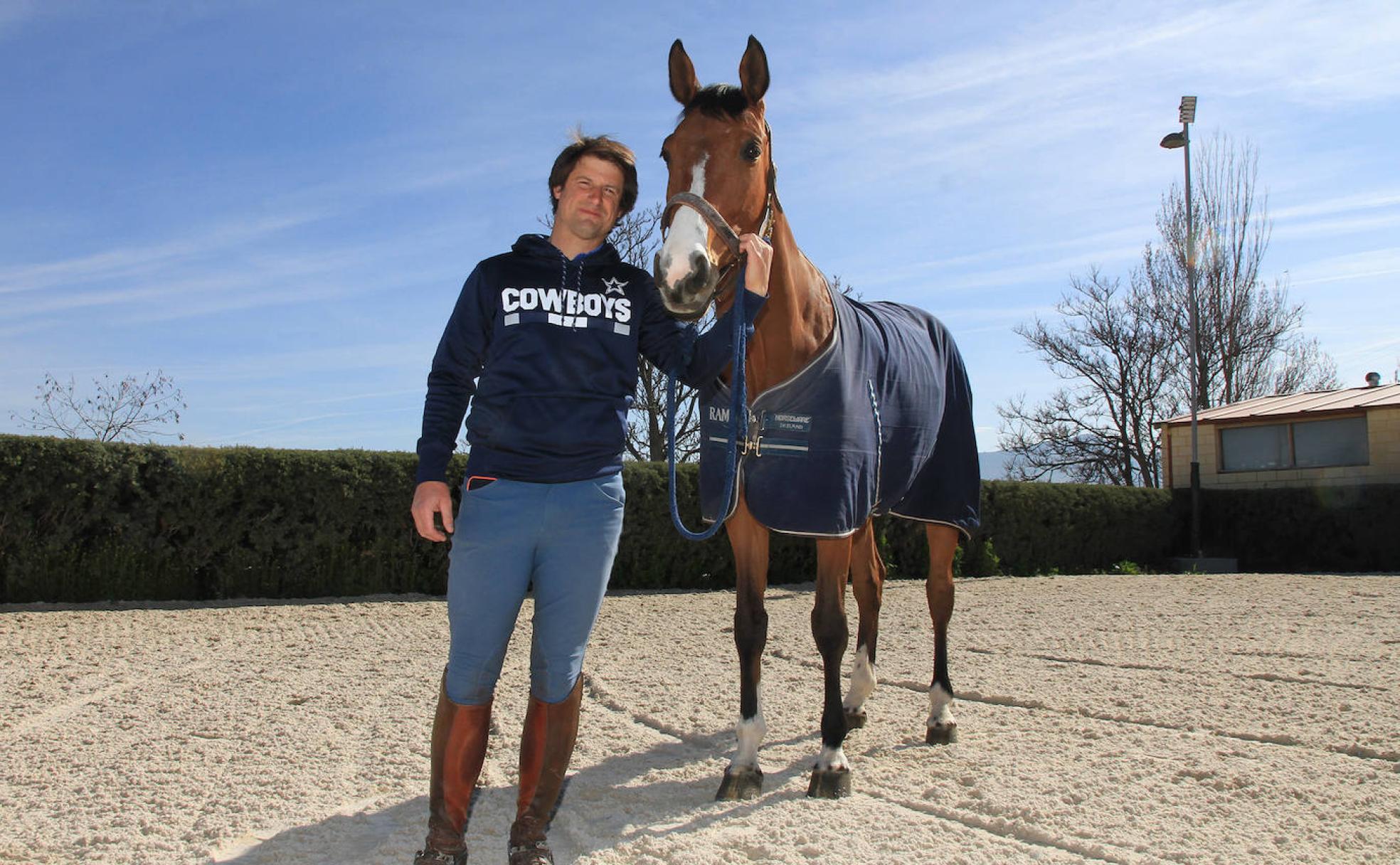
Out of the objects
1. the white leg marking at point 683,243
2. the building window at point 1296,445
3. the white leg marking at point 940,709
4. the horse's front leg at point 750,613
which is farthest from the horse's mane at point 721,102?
the building window at point 1296,445

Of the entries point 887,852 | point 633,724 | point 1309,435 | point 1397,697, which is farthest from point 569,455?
point 1309,435

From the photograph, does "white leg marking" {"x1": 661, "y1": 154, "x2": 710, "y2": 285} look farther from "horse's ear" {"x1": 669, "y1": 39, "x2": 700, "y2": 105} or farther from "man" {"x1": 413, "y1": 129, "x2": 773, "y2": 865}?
"horse's ear" {"x1": 669, "y1": 39, "x2": 700, "y2": 105}

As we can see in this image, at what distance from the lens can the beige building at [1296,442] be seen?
18.0 m

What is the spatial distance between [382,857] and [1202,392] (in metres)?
30.9

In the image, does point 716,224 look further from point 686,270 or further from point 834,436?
point 834,436

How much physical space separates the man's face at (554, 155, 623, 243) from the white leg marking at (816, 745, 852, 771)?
1942mm

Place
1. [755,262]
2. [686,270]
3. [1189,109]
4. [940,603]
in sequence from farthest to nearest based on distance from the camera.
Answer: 1. [1189,109]
2. [940,603]
3. [755,262]
4. [686,270]

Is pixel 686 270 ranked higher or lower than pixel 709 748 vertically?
higher

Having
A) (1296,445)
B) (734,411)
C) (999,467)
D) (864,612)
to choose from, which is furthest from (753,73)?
(999,467)

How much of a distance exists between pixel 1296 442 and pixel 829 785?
1961 centimetres

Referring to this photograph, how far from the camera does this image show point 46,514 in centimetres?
796

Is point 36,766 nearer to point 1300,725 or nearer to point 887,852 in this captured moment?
point 887,852

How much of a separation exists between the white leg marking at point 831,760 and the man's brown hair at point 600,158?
1973 millimetres

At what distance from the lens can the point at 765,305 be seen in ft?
11.4
